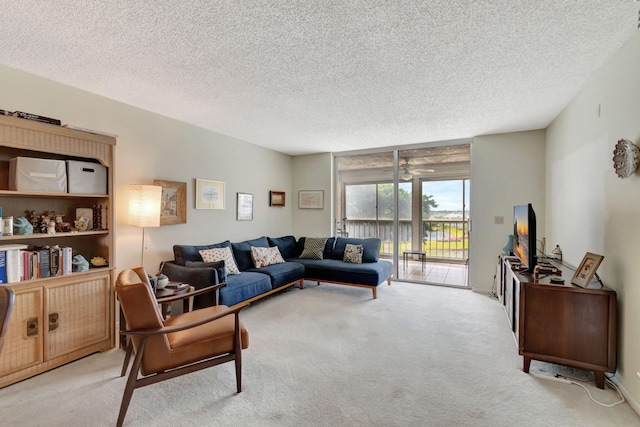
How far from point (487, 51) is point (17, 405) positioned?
398 cm

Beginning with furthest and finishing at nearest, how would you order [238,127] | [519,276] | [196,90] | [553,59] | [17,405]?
1. [238,127]
2. [196,90]
3. [519,276]
4. [553,59]
5. [17,405]

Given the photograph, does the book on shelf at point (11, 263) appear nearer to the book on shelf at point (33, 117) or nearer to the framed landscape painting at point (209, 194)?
the book on shelf at point (33, 117)

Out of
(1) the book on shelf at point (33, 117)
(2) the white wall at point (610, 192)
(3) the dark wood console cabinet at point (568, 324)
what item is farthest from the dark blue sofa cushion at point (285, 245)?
(2) the white wall at point (610, 192)

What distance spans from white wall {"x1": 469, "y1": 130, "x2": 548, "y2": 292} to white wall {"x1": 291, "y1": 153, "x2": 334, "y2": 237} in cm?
248

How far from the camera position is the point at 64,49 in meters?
2.13

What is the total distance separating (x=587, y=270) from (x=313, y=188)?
172 inches

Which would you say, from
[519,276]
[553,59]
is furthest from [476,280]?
[553,59]

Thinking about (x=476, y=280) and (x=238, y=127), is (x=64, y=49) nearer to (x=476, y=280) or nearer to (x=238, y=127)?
(x=238, y=127)

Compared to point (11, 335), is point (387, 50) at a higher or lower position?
higher

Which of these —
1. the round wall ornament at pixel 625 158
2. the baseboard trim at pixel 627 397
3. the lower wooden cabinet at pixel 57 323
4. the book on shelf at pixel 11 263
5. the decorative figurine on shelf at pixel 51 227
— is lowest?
the baseboard trim at pixel 627 397

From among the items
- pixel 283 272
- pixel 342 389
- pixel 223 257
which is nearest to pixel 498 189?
pixel 283 272

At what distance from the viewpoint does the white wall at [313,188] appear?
227 inches

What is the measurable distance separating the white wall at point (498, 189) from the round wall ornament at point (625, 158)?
2.40m

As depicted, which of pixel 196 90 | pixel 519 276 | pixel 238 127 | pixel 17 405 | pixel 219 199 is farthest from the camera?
pixel 219 199
